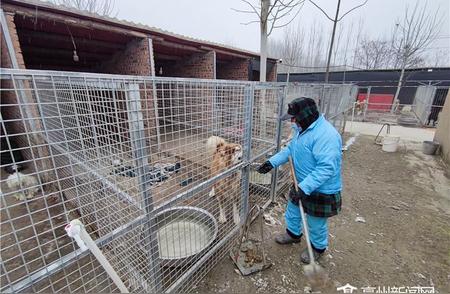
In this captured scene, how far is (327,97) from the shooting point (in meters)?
5.73

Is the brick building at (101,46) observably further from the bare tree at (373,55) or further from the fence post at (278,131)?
the bare tree at (373,55)

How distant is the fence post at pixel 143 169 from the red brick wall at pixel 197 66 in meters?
6.73

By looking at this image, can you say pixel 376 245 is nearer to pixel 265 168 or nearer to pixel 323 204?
pixel 323 204

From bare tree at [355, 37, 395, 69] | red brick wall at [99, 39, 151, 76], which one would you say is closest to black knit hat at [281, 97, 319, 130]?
red brick wall at [99, 39, 151, 76]

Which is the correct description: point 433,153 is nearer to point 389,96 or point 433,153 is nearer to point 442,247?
point 442,247

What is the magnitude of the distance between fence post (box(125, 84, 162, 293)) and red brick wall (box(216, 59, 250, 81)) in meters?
9.11

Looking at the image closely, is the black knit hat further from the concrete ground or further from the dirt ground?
the concrete ground

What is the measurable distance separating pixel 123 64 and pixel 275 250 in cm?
685

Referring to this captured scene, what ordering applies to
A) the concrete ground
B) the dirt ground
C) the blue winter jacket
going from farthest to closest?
the concrete ground → the dirt ground → the blue winter jacket

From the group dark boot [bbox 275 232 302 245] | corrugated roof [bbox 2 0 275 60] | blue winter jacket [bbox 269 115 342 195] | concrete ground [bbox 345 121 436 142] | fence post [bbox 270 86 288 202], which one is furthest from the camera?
concrete ground [bbox 345 121 436 142]

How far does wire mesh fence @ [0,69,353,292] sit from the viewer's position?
1.40 metres

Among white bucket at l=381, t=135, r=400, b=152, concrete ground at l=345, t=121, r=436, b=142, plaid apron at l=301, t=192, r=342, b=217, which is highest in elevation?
plaid apron at l=301, t=192, r=342, b=217

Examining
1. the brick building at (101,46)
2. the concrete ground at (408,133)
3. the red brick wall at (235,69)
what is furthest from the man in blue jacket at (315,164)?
the concrete ground at (408,133)

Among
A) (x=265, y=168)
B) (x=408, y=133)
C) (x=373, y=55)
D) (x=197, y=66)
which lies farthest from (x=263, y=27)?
(x=373, y=55)
